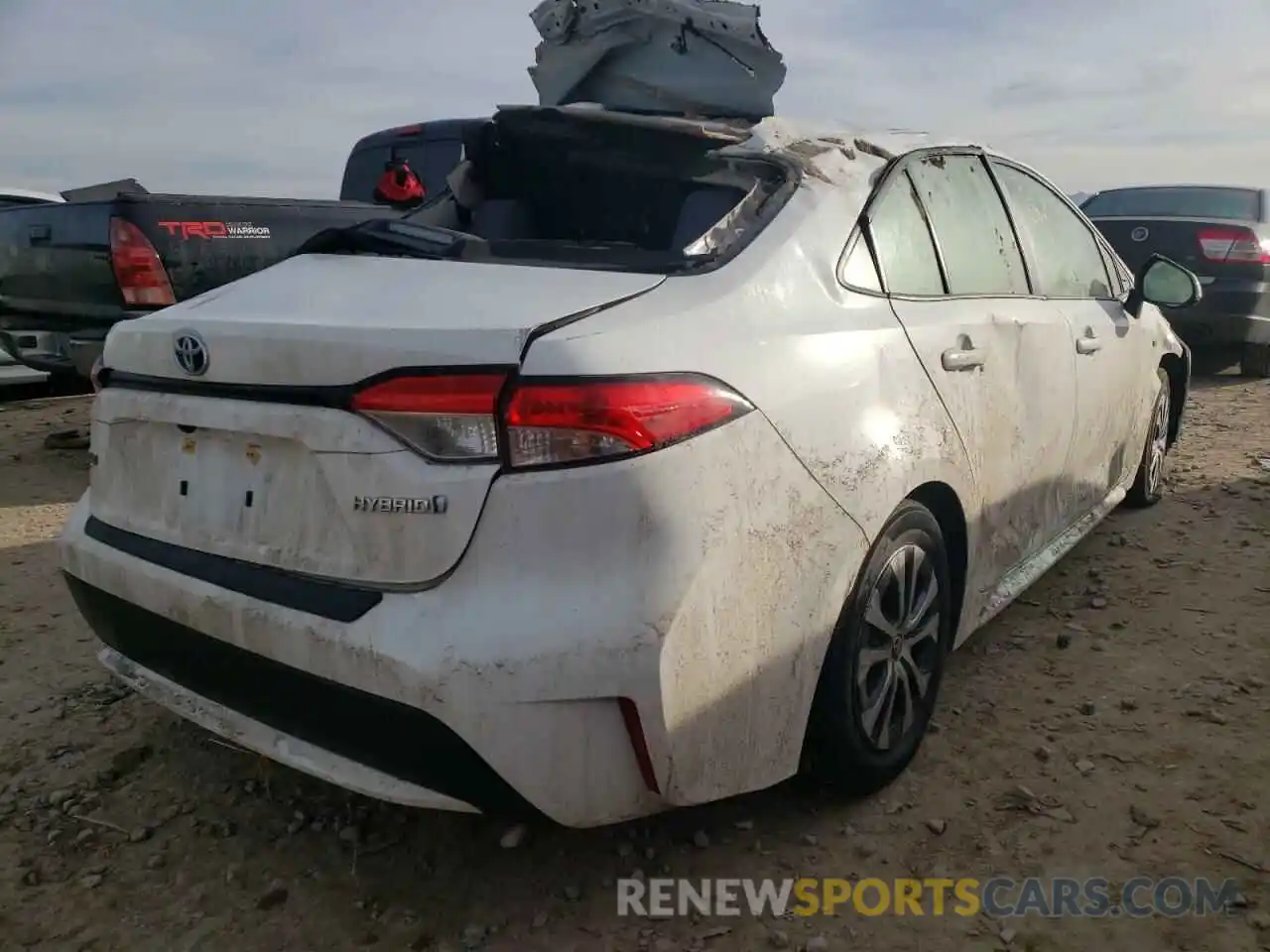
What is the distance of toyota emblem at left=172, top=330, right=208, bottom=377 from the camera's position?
6.59 feet

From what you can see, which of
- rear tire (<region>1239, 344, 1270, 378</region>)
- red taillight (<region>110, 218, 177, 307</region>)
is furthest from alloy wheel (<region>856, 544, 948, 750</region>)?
rear tire (<region>1239, 344, 1270, 378</region>)

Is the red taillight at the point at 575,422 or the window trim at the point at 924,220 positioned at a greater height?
the window trim at the point at 924,220

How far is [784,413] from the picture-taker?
1954mm

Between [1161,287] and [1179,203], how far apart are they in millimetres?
5699

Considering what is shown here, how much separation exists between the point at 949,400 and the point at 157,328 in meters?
1.81

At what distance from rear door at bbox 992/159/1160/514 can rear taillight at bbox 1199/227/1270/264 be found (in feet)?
13.9

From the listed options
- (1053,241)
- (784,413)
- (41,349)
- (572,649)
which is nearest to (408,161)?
(41,349)

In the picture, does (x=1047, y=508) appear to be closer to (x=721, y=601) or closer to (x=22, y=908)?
(x=721, y=601)

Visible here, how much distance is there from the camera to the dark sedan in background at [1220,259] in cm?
757

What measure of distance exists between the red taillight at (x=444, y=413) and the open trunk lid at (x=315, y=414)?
0.07ft

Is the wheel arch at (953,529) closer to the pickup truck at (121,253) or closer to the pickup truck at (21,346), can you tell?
the pickup truck at (121,253)

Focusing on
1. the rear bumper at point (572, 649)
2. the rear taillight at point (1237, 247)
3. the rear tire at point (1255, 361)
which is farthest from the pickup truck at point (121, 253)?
the rear tire at point (1255, 361)

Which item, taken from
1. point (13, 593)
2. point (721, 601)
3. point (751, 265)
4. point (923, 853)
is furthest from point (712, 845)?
point (13, 593)

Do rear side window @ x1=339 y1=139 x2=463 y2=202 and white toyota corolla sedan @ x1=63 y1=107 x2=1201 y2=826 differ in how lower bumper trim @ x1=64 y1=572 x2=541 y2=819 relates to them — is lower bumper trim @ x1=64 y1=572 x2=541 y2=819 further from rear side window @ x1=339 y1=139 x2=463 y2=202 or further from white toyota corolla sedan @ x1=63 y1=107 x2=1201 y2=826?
rear side window @ x1=339 y1=139 x2=463 y2=202
